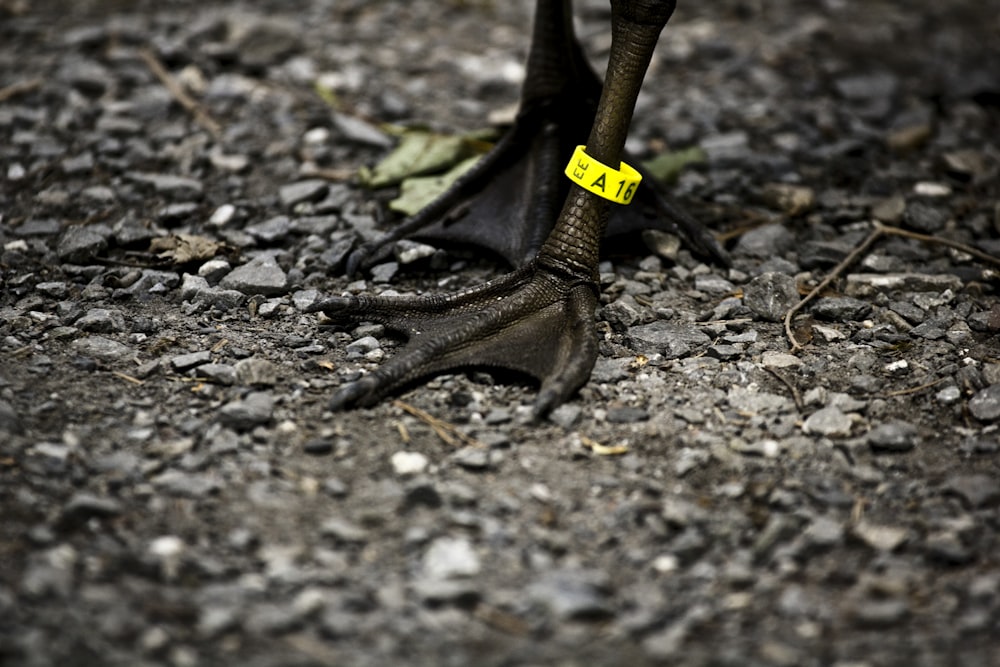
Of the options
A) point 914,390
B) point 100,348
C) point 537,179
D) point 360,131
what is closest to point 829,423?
point 914,390

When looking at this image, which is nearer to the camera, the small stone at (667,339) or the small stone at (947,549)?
the small stone at (947,549)

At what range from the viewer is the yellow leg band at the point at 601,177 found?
3596 millimetres

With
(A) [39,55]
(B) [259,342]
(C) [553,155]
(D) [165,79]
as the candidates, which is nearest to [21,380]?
(B) [259,342]

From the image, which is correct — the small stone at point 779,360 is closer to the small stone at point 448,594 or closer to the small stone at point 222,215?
the small stone at point 448,594

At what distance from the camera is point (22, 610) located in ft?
8.05

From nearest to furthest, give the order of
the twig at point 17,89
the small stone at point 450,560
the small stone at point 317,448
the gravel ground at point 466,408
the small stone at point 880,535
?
1. the gravel ground at point 466,408
2. the small stone at point 450,560
3. the small stone at point 880,535
4. the small stone at point 317,448
5. the twig at point 17,89

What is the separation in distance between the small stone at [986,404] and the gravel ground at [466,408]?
0.01 meters

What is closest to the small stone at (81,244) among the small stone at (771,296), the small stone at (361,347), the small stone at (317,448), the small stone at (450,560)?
the small stone at (361,347)

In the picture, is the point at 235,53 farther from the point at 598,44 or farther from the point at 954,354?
the point at 954,354

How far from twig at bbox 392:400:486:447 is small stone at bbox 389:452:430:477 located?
0.38 ft

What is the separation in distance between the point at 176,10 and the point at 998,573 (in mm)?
5396

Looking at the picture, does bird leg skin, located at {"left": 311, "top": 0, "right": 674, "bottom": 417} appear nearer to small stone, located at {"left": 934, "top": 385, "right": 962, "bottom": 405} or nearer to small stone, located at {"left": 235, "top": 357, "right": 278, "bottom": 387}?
small stone, located at {"left": 235, "top": 357, "right": 278, "bottom": 387}

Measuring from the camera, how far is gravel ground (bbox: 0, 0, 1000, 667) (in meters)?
2.53

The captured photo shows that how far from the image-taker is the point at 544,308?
3.59m
